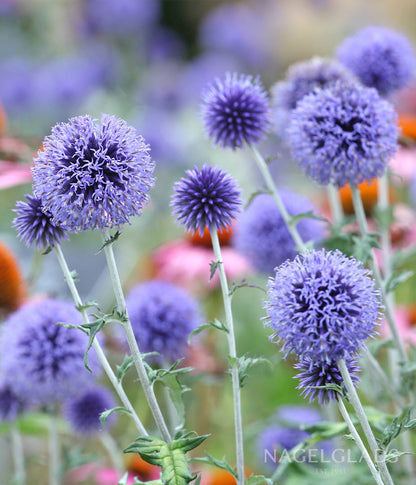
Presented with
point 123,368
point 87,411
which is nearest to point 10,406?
Result: point 87,411

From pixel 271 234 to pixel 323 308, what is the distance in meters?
0.70

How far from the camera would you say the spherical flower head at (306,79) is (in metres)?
1.17

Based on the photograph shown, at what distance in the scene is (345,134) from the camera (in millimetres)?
950

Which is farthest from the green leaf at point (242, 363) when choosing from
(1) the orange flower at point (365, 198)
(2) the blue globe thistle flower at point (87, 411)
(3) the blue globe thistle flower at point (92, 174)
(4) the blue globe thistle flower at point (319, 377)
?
(1) the orange flower at point (365, 198)

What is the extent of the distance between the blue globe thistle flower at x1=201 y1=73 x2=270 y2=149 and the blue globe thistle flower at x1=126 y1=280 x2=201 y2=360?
360 millimetres

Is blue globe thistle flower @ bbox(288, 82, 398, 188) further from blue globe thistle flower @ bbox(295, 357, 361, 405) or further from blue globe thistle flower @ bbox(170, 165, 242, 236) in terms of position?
blue globe thistle flower @ bbox(295, 357, 361, 405)

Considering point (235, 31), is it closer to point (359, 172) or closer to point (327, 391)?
point (359, 172)

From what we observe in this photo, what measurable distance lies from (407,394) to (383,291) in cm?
21

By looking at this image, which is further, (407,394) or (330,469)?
(330,469)

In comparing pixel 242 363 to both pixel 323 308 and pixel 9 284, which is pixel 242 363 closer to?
pixel 323 308

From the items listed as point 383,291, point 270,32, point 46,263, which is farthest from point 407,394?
point 270,32

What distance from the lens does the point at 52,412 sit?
1096mm

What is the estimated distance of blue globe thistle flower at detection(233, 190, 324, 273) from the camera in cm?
132

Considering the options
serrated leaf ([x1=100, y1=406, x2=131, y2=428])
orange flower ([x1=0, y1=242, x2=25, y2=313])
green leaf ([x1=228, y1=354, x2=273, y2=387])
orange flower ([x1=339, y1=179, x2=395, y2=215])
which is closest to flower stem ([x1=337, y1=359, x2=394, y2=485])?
green leaf ([x1=228, y1=354, x2=273, y2=387])
